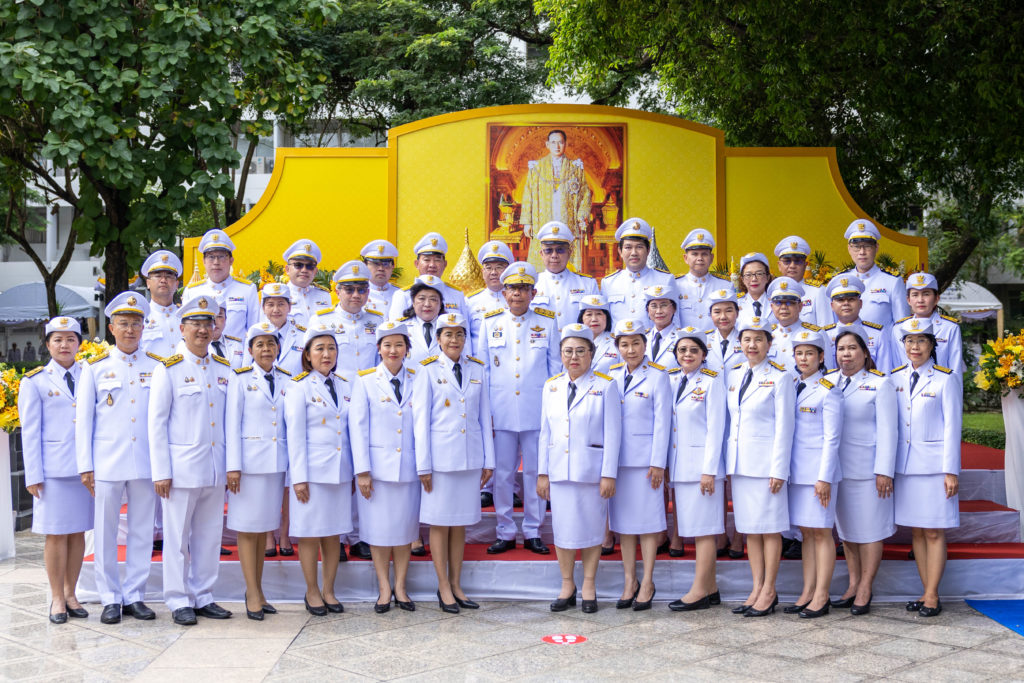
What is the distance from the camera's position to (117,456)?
6023 mm

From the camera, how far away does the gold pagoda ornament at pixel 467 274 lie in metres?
11.0

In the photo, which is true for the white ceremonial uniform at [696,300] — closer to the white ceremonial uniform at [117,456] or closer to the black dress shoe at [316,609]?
the black dress shoe at [316,609]

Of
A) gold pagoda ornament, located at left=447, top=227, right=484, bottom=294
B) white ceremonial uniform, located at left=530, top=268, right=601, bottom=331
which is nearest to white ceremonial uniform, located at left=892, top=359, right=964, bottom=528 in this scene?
→ white ceremonial uniform, located at left=530, top=268, right=601, bottom=331

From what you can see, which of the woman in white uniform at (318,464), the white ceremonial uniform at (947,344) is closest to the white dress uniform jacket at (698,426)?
the white ceremonial uniform at (947,344)

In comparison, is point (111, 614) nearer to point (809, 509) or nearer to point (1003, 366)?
point (809, 509)

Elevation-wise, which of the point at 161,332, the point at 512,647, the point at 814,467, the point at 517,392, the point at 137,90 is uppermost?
the point at 137,90

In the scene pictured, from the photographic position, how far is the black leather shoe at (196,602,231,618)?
607cm

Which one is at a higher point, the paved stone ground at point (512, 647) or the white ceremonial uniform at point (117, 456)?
the white ceremonial uniform at point (117, 456)

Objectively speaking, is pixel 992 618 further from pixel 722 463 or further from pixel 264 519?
pixel 264 519

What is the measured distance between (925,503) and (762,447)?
109 cm

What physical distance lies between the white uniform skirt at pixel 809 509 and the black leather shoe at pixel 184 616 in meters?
3.72

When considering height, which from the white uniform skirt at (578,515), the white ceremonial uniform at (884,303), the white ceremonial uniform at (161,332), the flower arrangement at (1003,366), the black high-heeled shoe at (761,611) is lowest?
the black high-heeled shoe at (761,611)

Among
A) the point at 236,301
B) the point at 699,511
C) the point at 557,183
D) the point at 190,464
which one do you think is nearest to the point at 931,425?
the point at 699,511

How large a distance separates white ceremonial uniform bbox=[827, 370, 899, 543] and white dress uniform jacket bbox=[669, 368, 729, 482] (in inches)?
27.9
